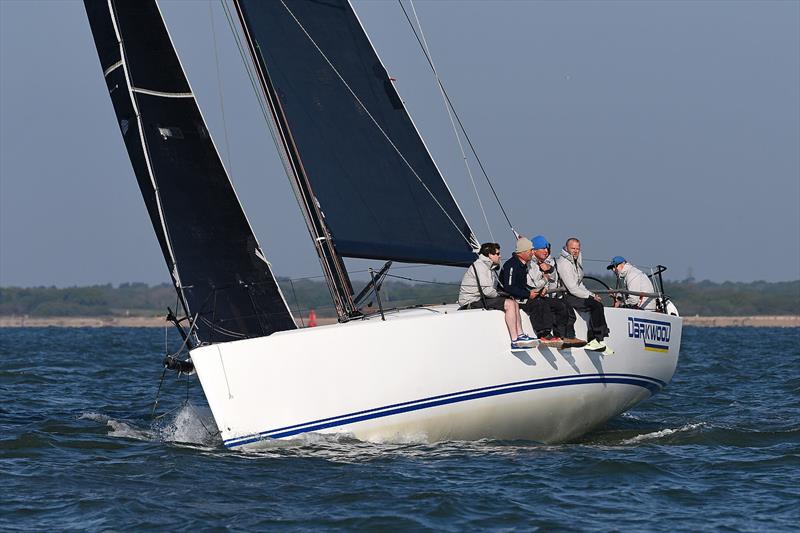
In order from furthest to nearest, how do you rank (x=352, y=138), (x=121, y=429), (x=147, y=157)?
(x=121, y=429)
(x=352, y=138)
(x=147, y=157)

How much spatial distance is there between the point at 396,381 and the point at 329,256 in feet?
5.41

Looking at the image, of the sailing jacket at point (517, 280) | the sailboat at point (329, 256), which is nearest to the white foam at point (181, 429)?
the sailboat at point (329, 256)

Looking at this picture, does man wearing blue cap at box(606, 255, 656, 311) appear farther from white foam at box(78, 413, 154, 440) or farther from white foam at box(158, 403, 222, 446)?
white foam at box(78, 413, 154, 440)

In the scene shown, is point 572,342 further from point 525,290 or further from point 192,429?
point 192,429

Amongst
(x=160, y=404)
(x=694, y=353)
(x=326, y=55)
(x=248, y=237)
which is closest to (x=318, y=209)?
(x=248, y=237)

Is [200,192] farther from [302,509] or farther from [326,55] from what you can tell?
[302,509]

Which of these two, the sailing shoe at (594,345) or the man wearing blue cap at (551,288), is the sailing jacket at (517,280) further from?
the sailing shoe at (594,345)

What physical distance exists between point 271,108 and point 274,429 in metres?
3.10

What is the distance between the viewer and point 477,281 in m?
11.0

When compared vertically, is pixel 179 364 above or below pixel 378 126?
below

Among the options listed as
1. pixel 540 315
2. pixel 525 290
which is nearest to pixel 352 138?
pixel 525 290

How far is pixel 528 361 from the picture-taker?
10852 millimetres

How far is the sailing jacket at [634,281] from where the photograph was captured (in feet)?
42.9

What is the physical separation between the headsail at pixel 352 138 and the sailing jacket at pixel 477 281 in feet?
1.51
